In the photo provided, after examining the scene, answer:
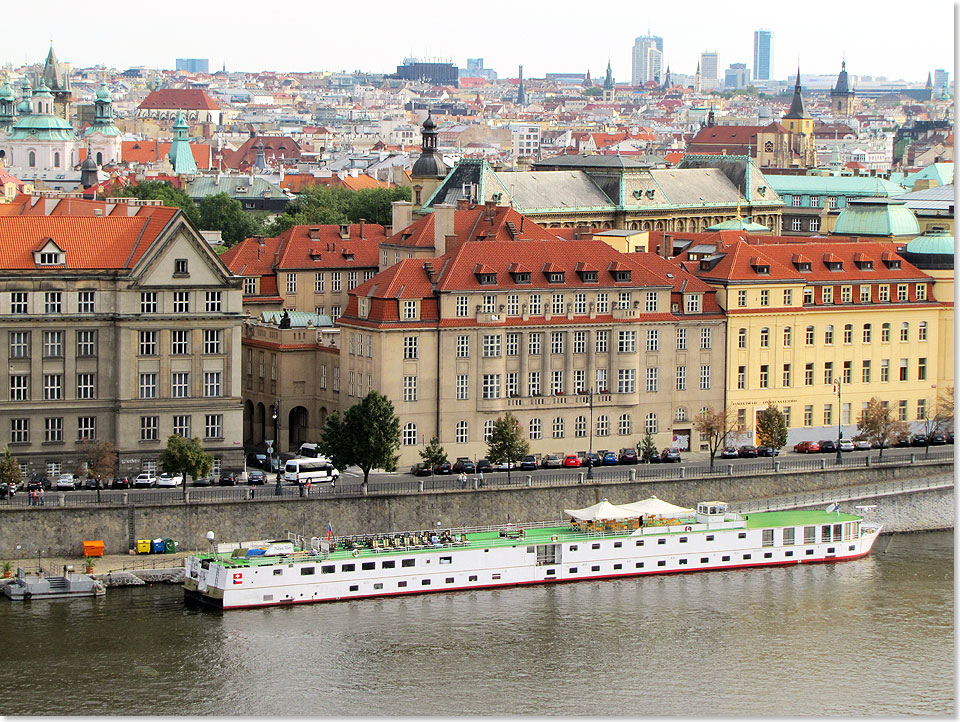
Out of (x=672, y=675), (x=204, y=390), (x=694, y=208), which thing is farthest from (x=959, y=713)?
(x=694, y=208)

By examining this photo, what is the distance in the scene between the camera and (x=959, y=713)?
74562mm

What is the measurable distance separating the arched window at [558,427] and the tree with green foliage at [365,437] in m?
10.1

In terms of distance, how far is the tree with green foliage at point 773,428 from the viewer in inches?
4230

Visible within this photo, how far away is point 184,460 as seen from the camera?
9469 centimetres

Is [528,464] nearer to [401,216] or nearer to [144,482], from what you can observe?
[144,482]

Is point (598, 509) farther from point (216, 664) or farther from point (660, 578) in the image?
point (216, 664)

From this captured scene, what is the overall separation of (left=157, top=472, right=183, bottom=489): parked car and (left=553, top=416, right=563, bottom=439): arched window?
17.5 m

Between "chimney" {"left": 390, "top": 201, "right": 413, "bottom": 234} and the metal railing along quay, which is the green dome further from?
the metal railing along quay

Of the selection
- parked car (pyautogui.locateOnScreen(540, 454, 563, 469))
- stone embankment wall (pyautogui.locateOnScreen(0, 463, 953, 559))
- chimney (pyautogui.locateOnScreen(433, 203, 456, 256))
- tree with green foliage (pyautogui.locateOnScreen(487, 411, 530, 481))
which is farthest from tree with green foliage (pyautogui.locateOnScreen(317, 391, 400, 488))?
chimney (pyautogui.locateOnScreen(433, 203, 456, 256))

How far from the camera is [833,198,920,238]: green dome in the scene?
13338 cm

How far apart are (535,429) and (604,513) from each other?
12.5 metres

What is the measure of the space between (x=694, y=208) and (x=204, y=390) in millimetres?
57239

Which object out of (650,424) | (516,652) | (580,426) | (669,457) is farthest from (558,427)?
(516,652)

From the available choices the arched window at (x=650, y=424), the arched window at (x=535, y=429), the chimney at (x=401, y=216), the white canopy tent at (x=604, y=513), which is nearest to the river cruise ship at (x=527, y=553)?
the white canopy tent at (x=604, y=513)
